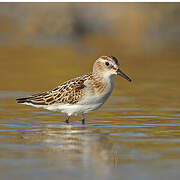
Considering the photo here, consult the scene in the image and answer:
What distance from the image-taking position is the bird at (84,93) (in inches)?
561

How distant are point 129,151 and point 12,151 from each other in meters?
2.12

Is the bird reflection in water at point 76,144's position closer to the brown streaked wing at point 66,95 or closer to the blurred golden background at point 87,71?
the blurred golden background at point 87,71

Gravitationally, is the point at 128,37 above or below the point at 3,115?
→ above

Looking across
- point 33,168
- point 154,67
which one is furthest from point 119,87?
point 33,168

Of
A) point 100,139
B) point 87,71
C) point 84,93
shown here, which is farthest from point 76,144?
point 87,71

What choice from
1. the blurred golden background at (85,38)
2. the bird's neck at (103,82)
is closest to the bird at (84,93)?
the bird's neck at (103,82)

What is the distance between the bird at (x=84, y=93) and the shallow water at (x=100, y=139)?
1.22ft

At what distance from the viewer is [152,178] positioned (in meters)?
9.04

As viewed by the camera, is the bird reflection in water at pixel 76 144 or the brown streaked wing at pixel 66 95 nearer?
the bird reflection in water at pixel 76 144

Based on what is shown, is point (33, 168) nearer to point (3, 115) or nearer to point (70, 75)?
point (3, 115)

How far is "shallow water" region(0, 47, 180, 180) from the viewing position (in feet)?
31.2

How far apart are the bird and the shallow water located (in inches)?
14.6

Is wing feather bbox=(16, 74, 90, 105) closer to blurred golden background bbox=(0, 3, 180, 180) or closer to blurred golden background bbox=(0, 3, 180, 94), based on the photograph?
blurred golden background bbox=(0, 3, 180, 180)

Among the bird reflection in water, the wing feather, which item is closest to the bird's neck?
the wing feather
